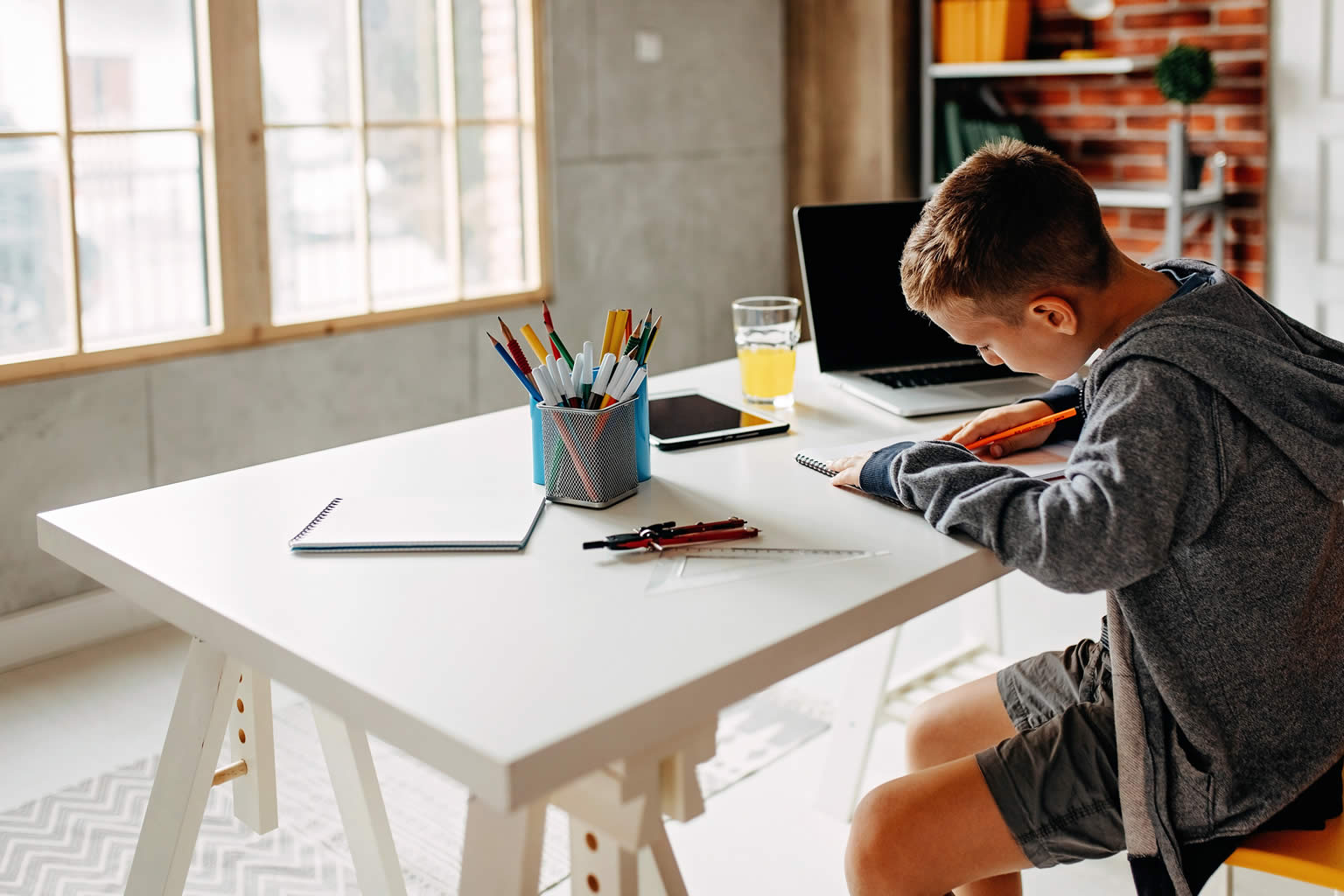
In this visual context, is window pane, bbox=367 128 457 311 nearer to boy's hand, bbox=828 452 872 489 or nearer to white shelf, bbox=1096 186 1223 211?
white shelf, bbox=1096 186 1223 211

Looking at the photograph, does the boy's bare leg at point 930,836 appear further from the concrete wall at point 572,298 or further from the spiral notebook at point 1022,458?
the concrete wall at point 572,298

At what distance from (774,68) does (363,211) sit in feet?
5.61

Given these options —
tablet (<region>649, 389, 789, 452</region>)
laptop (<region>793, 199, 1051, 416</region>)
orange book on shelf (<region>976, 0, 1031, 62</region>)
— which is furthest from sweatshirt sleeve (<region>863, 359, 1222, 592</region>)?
orange book on shelf (<region>976, 0, 1031, 62</region>)

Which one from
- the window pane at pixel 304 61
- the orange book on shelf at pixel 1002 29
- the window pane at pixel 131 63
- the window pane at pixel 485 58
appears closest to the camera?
the window pane at pixel 131 63

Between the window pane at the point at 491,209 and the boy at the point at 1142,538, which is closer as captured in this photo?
the boy at the point at 1142,538

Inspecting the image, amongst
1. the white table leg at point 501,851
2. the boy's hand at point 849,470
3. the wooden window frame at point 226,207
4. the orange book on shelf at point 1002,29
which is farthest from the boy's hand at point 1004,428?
the orange book on shelf at point 1002,29

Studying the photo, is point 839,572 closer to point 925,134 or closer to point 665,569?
point 665,569

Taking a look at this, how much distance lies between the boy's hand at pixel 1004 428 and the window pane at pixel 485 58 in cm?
237

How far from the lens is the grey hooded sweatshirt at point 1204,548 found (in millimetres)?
1153

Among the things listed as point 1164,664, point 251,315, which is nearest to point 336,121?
point 251,315

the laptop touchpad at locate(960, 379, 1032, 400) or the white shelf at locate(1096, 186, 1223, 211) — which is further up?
the white shelf at locate(1096, 186, 1223, 211)

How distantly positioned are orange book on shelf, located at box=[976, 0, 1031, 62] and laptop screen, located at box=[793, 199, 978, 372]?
7.09ft

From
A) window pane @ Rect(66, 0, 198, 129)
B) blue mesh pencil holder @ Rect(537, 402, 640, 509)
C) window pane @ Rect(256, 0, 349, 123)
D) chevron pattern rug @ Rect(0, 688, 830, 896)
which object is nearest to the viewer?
blue mesh pencil holder @ Rect(537, 402, 640, 509)

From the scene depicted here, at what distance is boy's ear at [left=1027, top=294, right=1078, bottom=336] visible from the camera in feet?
4.27
